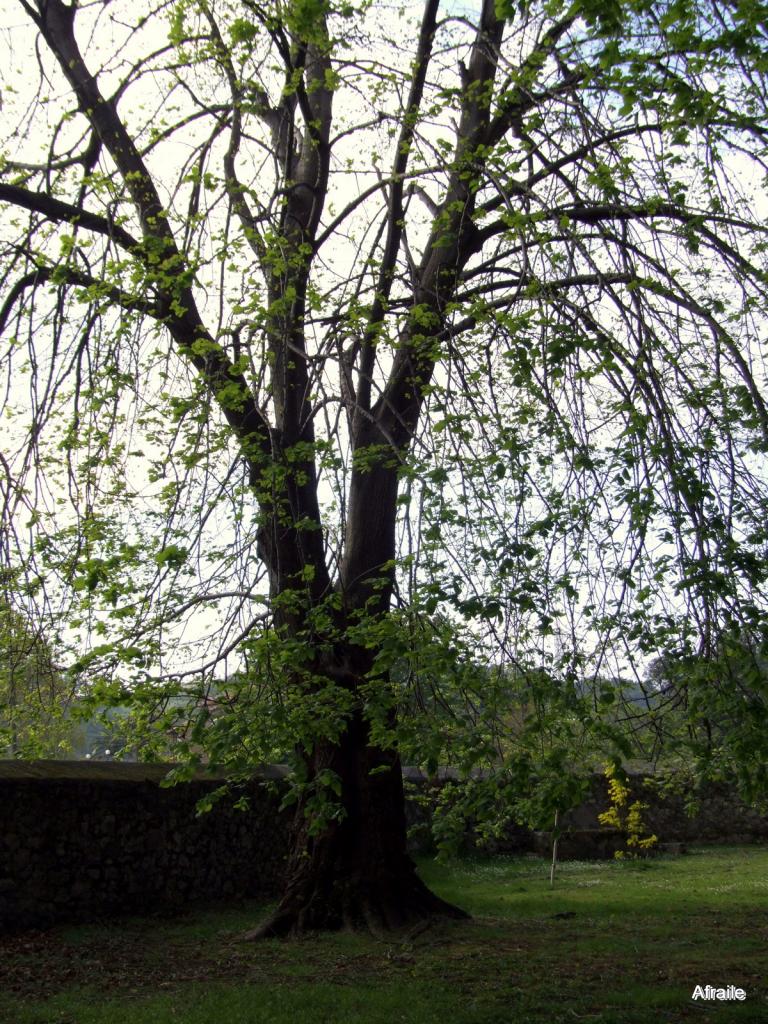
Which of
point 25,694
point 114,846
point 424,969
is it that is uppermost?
point 25,694

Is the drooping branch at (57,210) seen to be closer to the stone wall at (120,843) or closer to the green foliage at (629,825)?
the stone wall at (120,843)

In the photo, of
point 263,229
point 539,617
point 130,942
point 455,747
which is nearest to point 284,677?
point 455,747

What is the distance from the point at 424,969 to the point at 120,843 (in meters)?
3.91

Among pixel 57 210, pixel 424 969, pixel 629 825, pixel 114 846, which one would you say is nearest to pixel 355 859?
pixel 424 969

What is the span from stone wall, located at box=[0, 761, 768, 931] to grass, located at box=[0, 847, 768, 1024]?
291mm

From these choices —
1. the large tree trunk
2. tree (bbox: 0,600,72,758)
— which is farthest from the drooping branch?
the large tree trunk

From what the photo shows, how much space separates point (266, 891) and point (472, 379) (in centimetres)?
698

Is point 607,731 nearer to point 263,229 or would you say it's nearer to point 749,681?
point 749,681

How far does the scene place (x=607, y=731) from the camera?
449cm

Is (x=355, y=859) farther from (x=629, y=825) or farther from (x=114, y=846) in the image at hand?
(x=629, y=825)

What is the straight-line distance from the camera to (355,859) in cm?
741

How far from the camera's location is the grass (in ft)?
17.4

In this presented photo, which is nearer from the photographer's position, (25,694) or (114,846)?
(25,694)

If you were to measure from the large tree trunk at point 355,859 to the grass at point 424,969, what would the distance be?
0.81 ft
